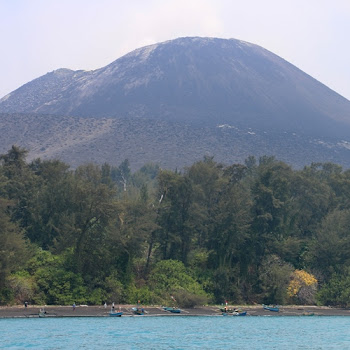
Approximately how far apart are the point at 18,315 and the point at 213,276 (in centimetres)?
2195

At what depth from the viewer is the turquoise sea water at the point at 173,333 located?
42.8m

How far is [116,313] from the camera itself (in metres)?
59.8

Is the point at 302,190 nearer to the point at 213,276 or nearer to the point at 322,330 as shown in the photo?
the point at 213,276

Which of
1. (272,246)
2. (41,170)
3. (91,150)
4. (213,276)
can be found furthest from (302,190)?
(91,150)

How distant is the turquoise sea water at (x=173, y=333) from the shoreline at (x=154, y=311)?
5.94 feet

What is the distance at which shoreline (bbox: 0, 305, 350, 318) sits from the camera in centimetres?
5856

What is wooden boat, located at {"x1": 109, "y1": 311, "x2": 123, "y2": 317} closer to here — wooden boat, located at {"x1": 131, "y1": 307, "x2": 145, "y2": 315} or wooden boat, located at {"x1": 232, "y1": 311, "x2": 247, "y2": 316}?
wooden boat, located at {"x1": 131, "y1": 307, "x2": 145, "y2": 315}

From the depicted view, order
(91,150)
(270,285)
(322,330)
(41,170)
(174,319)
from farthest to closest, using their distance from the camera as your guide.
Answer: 1. (91,150)
2. (41,170)
3. (270,285)
4. (174,319)
5. (322,330)

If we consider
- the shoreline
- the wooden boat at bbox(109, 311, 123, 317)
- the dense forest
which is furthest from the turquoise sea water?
the dense forest

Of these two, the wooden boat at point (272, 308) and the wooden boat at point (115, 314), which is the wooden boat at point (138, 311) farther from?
the wooden boat at point (272, 308)

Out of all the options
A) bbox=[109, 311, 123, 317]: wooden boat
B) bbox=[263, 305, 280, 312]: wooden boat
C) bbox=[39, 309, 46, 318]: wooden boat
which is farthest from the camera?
bbox=[263, 305, 280, 312]: wooden boat

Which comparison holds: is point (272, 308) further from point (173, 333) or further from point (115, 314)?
point (173, 333)

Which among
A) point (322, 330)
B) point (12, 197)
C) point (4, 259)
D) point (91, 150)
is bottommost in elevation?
point (322, 330)

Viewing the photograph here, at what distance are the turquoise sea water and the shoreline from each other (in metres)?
1.81
